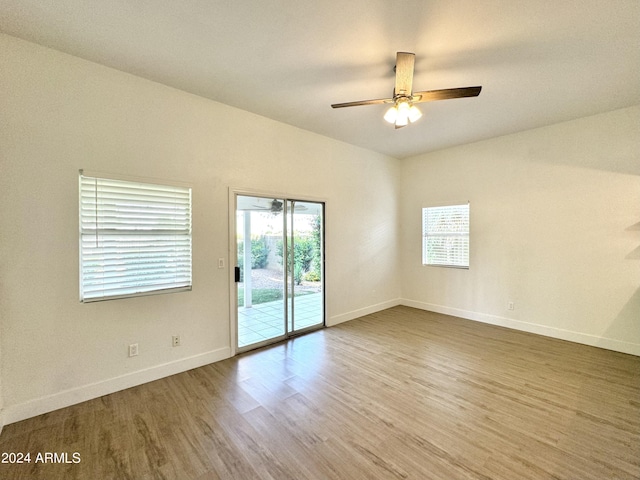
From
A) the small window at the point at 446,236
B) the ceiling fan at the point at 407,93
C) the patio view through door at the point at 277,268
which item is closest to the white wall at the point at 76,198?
the patio view through door at the point at 277,268

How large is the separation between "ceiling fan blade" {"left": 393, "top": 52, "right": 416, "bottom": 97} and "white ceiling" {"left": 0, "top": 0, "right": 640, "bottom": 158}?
0.20 meters

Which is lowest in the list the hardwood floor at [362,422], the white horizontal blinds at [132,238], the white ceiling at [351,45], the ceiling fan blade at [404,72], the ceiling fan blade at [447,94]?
the hardwood floor at [362,422]

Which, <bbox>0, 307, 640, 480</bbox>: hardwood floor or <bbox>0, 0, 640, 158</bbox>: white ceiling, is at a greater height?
<bbox>0, 0, 640, 158</bbox>: white ceiling

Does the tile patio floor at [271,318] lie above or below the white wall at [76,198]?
below

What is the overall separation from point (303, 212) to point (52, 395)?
3.33 m

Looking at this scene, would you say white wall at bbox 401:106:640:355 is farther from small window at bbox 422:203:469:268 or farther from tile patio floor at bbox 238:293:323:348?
tile patio floor at bbox 238:293:323:348

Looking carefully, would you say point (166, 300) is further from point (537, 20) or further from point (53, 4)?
point (537, 20)

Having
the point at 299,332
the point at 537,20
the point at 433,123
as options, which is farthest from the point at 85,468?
the point at 433,123

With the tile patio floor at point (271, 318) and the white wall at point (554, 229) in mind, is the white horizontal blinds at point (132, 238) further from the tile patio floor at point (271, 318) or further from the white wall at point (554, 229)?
the white wall at point (554, 229)

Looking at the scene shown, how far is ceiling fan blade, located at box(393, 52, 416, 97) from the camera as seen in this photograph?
2.11m

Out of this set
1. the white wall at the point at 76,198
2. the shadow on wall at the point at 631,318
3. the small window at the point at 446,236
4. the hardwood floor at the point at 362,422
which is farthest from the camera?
the small window at the point at 446,236

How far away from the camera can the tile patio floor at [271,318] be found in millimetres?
3697

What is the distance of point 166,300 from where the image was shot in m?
2.97

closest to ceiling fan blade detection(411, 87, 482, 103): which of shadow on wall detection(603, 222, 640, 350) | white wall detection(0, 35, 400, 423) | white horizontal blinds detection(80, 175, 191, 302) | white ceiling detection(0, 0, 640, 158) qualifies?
white ceiling detection(0, 0, 640, 158)
